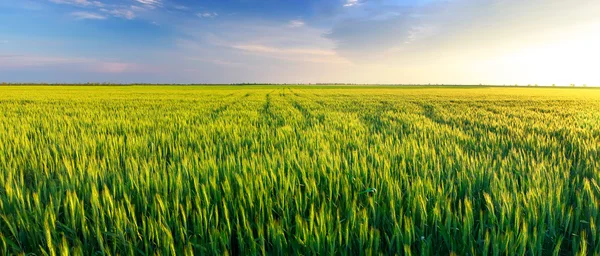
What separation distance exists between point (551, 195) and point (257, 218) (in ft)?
5.12

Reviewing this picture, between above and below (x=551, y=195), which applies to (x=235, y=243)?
below

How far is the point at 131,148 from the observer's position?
11.0 ft

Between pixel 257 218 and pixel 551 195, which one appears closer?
pixel 257 218

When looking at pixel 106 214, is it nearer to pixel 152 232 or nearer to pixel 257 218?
pixel 152 232

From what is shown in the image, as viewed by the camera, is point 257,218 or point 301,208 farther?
point 301,208

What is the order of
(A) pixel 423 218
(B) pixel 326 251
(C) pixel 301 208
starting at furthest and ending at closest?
1. (C) pixel 301 208
2. (A) pixel 423 218
3. (B) pixel 326 251

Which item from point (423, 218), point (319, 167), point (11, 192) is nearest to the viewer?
point (423, 218)

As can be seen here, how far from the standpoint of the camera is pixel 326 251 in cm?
118

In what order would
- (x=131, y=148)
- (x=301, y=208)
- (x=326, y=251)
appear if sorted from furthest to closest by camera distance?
(x=131, y=148), (x=301, y=208), (x=326, y=251)

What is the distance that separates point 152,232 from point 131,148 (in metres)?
2.41

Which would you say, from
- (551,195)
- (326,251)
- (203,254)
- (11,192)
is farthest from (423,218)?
(11,192)

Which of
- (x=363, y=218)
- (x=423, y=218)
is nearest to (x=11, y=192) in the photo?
(x=363, y=218)

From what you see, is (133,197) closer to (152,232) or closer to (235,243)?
(152,232)

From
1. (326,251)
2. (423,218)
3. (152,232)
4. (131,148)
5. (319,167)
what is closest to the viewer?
(326,251)
